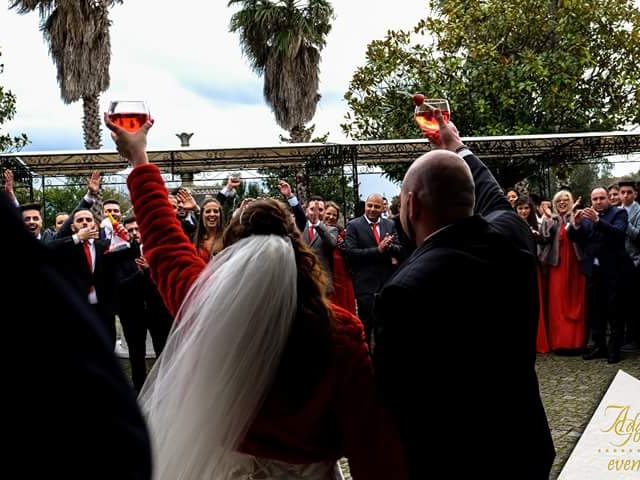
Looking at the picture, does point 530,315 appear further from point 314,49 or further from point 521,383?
point 314,49

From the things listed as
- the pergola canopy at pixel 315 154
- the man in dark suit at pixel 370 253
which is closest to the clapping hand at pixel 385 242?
the man in dark suit at pixel 370 253

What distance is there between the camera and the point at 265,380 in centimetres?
195

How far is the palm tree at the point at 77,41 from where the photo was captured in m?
21.2

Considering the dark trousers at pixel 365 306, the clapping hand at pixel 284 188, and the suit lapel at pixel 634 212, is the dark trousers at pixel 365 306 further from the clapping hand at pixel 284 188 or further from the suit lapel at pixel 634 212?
the suit lapel at pixel 634 212

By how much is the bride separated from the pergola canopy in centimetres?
Result: 1426

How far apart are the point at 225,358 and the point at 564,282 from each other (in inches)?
318

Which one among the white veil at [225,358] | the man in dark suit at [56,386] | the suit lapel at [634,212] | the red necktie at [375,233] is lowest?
the red necktie at [375,233]

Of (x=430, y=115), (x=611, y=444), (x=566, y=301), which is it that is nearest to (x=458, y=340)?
(x=430, y=115)

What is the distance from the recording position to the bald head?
222 centimetres

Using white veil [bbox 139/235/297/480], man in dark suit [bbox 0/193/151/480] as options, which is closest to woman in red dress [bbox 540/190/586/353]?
white veil [bbox 139/235/297/480]

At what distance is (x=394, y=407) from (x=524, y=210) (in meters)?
7.40

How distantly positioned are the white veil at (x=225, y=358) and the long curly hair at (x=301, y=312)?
1.7 inches

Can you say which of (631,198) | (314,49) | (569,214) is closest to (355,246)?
(569,214)

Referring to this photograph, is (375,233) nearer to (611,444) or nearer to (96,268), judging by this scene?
(96,268)
